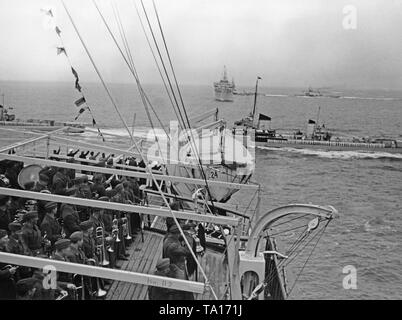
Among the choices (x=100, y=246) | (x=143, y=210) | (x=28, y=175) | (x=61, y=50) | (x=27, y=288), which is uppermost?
(x=61, y=50)

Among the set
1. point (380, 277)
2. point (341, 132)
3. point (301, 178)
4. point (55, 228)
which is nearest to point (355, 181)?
point (301, 178)

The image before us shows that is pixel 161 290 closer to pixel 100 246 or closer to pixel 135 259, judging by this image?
pixel 100 246

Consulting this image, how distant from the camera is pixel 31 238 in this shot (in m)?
8.17

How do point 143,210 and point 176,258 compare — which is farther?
point 143,210

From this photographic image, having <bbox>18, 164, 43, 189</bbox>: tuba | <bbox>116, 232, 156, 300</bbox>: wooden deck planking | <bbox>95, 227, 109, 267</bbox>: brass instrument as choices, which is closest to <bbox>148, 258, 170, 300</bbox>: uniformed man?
<bbox>116, 232, 156, 300</bbox>: wooden deck planking

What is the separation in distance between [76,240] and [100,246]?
182 cm

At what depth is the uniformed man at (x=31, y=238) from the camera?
26.3 feet

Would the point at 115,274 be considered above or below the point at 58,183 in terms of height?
below

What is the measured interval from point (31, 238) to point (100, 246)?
5.67 ft

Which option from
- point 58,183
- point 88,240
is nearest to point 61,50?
point 58,183

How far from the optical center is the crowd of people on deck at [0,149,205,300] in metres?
7.09

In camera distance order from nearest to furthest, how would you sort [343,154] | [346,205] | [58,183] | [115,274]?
[115,274] < [58,183] < [346,205] < [343,154]

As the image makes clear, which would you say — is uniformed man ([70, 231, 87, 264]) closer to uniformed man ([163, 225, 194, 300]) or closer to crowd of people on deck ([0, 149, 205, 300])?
crowd of people on deck ([0, 149, 205, 300])

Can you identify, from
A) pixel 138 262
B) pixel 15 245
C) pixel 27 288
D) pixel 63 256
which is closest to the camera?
pixel 27 288
